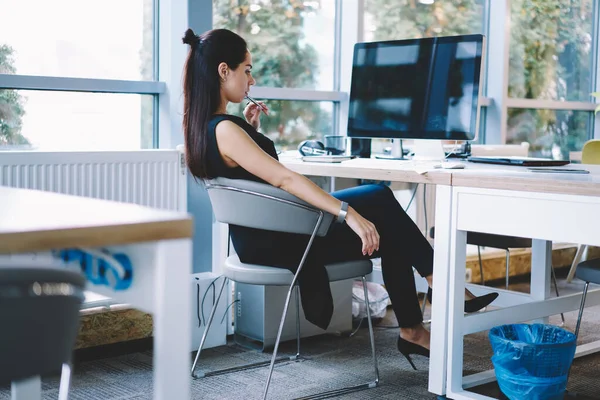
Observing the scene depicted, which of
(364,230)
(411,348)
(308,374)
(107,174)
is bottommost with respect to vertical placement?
(308,374)

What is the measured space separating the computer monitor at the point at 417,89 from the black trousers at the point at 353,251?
1.45 feet

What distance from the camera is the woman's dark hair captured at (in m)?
2.57

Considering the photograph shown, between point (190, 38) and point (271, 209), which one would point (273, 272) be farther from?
Result: point (190, 38)

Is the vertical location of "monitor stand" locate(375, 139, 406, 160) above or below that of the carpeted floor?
above

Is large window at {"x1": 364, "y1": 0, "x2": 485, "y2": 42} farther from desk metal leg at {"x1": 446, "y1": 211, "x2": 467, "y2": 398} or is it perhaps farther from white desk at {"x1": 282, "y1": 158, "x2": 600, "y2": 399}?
desk metal leg at {"x1": 446, "y1": 211, "x2": 467, "y2": 398}

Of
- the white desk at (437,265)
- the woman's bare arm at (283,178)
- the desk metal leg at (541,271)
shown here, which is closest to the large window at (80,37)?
the woman's bare arm at (283,178)

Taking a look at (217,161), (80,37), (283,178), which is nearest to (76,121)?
(80,37)

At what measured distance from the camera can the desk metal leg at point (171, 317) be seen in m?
1.09

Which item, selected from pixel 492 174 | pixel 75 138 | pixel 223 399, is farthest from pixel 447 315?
pixel 75 138

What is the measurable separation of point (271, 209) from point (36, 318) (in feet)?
4.86

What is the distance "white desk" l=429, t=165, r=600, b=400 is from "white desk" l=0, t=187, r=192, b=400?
1371 mm

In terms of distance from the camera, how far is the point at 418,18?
444 cm

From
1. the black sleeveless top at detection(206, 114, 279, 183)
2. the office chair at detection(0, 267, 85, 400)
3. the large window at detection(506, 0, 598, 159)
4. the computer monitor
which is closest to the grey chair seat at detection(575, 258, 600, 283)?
the computer monitor

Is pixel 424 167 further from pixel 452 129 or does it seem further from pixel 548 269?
pixel 548 269
